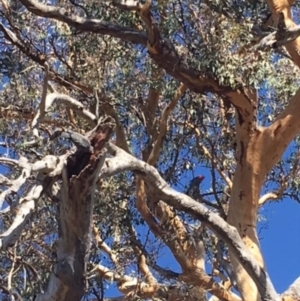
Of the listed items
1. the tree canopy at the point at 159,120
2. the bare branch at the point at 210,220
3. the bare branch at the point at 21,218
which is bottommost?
the bare branch at the point at 21,218

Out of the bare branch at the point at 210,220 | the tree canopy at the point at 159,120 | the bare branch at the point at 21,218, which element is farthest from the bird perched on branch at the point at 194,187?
the bare branch at the point at 21,218

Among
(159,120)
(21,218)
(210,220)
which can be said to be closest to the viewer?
(21,218)

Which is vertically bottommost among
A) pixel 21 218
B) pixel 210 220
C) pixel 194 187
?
pixel 21 218

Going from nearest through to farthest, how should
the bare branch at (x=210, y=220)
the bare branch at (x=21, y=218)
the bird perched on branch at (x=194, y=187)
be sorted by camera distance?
the bare branch at (x=21, y=218) < the bare branch at (x=210, y=220) < the bird perched on branch at (x=194, y=187)

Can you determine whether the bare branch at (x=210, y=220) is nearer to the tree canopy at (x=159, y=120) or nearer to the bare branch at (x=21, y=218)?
the tree canopy at (x=159, y=120)

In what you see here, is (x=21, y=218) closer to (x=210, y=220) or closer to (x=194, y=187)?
(x=210, y=220)

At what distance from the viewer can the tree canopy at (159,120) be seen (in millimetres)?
7059

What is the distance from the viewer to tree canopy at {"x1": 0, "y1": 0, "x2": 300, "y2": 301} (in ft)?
23.2

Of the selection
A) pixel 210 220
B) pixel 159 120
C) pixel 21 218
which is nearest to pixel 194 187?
pixel 159 120

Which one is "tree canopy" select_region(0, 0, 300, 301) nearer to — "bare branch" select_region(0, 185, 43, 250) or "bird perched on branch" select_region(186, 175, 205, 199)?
"bird perched on branch" select_region(186, 175, 205, 199)

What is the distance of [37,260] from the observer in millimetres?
7695

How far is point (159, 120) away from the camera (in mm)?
9016

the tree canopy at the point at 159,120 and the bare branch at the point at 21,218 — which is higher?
the tree canopy at the point at 159,120

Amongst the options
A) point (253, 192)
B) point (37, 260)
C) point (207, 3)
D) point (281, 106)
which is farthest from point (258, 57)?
point (37, 260)
